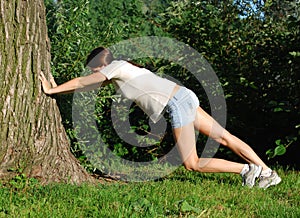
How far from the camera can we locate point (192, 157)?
17.9 feet

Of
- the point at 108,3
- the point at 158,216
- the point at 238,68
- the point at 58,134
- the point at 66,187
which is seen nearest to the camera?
the point at 158,216

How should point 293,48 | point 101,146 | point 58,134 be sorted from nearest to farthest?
point 58,134
point 101,146
point 293,48

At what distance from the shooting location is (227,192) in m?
5.02

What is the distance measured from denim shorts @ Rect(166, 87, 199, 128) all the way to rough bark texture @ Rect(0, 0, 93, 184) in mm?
1187

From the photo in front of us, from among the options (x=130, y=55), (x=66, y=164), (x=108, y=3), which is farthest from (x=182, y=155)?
(x=108, y=3)

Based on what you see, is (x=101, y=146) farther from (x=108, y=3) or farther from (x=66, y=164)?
(x=108, y=3)

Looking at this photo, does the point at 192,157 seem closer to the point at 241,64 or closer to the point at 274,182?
the point at 274,182

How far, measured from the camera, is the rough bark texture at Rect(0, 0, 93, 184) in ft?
15.3

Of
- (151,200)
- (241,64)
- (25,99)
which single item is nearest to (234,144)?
(151,200)

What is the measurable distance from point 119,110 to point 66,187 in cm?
227

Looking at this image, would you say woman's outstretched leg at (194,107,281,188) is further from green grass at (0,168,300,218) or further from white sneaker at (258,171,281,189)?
green grass at (0,168,300,218)

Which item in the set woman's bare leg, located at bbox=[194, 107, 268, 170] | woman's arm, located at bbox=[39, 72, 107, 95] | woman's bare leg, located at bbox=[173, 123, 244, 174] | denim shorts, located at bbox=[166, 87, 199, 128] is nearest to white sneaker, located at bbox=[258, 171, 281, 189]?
woman's bare leg, located at bbox=[194, 107, 268, 170]

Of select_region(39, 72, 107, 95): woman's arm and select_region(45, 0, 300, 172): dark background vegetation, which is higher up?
select_region(39, 72, 107, 95): woman's arm

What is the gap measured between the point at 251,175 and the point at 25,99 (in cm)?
240
